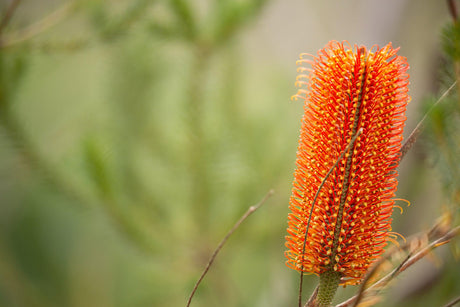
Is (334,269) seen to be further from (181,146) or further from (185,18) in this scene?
(181,146)

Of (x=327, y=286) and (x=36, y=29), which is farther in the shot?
(x=36, y=29)

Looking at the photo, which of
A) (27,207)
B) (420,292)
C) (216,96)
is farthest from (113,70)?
(27,207)

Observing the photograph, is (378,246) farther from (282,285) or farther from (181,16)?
(282,285)

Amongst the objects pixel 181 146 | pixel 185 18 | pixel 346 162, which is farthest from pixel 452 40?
pixel 181 146

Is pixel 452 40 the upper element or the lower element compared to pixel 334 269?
upper

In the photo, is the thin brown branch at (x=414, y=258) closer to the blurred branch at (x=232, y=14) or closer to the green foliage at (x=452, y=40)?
the green foliage at (x=452, y=40)

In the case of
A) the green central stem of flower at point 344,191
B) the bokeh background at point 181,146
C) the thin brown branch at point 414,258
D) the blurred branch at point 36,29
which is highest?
A: the blurred branch at point 36,29

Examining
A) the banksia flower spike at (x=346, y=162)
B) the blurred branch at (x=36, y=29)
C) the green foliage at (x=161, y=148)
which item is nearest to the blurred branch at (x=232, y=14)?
the green foliage at (x=161, y=148)

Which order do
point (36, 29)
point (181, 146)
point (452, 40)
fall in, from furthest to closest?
point (181, 146)
point (36, 29)
point (452, 40)

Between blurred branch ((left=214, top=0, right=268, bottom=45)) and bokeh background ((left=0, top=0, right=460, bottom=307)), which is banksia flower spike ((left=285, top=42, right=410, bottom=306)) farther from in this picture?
blurred branch ((left=214, top=0, right=268, bottom=45))

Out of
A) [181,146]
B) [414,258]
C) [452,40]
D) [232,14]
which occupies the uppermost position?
[232,14]
